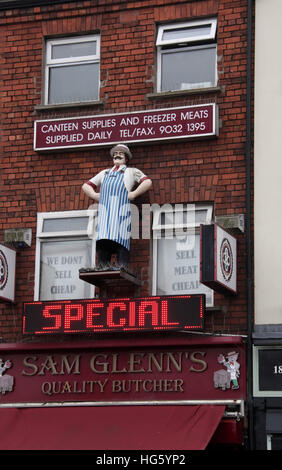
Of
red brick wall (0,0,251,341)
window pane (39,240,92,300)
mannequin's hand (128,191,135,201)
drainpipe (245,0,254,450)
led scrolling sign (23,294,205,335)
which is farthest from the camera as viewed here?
window pane (39,240,92,300)

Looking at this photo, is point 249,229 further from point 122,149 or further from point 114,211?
point 122,149

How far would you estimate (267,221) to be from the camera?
59.8 ft

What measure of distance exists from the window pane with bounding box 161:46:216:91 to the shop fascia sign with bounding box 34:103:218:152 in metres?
0.64

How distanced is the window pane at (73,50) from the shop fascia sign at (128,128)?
132cm

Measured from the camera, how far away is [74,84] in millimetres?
20156

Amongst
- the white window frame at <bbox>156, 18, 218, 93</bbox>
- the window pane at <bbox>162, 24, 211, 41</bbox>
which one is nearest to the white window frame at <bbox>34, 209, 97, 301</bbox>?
the white window frame at <bbox>156, 18, 218, 93</bbox>

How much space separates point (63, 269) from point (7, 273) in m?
0.95

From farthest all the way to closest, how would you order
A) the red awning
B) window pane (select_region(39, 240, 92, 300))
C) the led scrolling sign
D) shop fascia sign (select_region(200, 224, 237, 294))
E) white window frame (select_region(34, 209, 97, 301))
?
window pane (select_region(39, 240, 92, 300))
white window frame (select_region(34, 209, 97, 301))
the led scrolling sign
shop fascia sign (select_region(200, 224, 237, 294))
the red awning

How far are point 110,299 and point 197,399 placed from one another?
6.70ft

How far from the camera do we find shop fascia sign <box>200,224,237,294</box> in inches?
673

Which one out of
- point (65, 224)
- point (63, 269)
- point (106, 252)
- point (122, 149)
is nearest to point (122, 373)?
point (106, 252)

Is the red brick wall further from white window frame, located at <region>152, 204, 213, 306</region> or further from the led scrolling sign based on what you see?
the led scrolling sign
